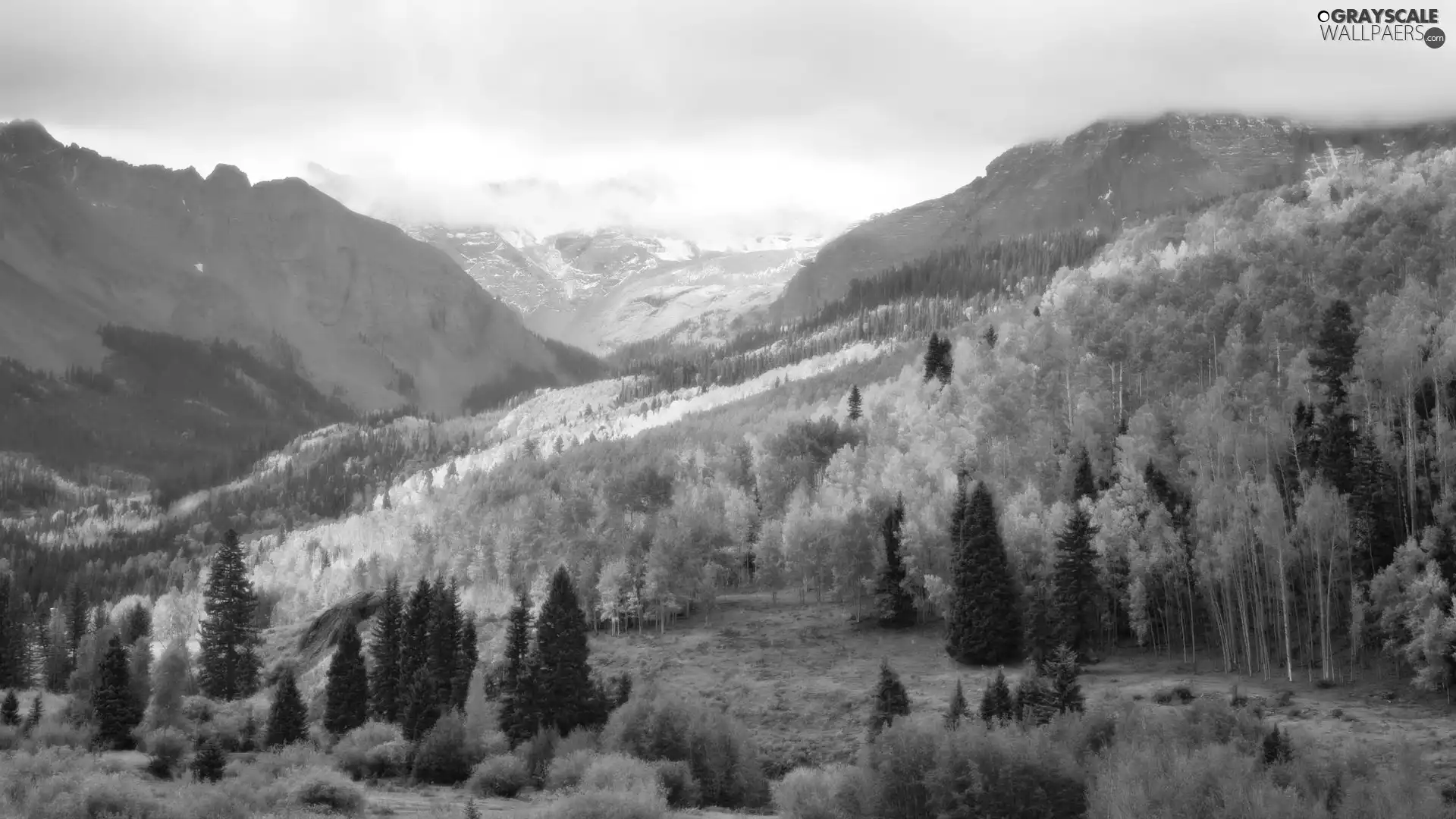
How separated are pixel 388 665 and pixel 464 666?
26.1ft

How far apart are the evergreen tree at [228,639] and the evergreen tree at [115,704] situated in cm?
3572

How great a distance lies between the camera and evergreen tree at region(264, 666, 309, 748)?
93.9 metres

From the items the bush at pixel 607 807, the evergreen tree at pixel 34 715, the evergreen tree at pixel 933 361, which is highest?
the evergreen tree at pixel 933 361

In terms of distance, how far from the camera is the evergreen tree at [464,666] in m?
99.4

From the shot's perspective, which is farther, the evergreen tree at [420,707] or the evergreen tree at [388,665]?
the evergreen tree at [388,665]

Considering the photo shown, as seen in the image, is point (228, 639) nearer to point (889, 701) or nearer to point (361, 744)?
point (361, 744)

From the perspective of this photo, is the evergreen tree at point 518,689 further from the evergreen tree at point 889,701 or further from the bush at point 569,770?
the evergreen tree at point 889,701

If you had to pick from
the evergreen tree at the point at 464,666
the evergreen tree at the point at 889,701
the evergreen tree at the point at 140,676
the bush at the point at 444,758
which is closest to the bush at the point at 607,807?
the bush at the point at 444,758

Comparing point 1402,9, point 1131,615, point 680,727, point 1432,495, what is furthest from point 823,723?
point 1402,9

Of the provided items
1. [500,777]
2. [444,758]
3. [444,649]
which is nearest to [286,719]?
[444,649]

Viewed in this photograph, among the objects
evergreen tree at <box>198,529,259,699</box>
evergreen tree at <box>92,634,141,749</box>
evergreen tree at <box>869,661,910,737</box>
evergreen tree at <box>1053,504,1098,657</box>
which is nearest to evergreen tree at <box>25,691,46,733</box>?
evergreen tree at <box>92,634,141,749</box>

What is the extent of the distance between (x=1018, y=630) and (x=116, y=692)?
6846 centimetres

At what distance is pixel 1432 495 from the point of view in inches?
3856

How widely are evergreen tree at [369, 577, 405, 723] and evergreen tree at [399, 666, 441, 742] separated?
13.2ft
